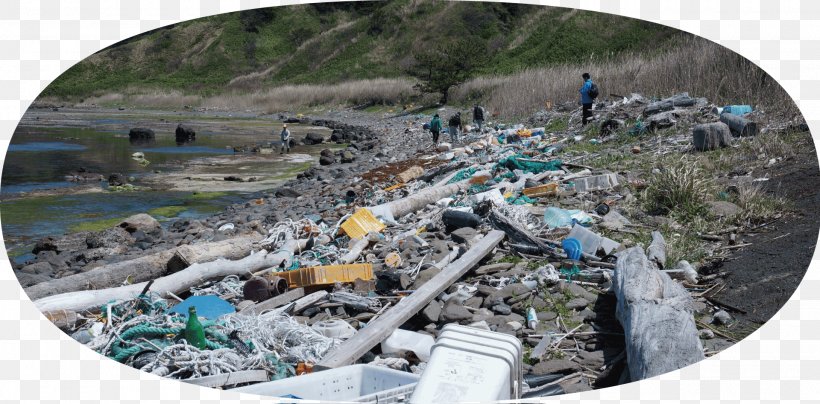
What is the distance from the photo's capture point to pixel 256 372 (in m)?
4.80

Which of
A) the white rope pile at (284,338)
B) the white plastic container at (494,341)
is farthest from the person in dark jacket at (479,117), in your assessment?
the white plastic container at (494,341)

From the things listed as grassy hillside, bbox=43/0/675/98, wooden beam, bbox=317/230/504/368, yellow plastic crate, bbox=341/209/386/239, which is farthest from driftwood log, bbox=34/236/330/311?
grassy hillside, bbox=43/0/675/98

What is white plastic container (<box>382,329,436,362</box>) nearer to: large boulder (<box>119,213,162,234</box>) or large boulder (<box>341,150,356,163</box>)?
large boulder (<box>119,213,162,234</box>)

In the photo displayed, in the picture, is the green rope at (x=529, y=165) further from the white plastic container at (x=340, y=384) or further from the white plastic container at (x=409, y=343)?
the white plastic container at (x=340, y=384)

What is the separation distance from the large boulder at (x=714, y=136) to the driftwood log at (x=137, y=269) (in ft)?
25.1

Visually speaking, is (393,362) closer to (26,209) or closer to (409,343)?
(409,343)

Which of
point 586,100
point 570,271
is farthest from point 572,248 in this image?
point 586,100

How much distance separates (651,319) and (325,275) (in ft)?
10.7

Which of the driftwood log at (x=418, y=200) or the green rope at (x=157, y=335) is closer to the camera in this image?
the green rope at (x=157, y=335)

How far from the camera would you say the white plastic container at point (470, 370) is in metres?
3.05

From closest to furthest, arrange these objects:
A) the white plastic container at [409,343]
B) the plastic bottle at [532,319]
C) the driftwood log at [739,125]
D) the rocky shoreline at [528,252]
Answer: the white plastic container at [409,343] → the rocky shoreline at [528,252] → the plastic bottle at [532,319] → the driftwood log at [739,125]

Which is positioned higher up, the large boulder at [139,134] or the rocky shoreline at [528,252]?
the rocky shoreline at [528,252]

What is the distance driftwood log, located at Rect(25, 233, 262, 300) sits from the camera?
768 centimetres

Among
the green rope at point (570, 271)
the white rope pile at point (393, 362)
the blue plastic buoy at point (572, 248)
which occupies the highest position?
the blue plastic buoy at point (572, 248)
